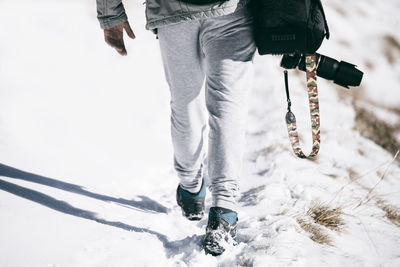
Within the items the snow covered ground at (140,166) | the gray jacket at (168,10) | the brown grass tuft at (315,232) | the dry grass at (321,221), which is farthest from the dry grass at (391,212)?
the gray jacket at (168,10)

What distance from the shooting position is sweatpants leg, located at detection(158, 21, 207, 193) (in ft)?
3.94

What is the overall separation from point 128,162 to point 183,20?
1.28 metres

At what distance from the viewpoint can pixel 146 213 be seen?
1.62 meters

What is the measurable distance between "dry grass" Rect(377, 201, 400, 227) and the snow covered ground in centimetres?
1

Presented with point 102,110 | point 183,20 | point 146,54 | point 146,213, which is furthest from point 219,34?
point 146,54

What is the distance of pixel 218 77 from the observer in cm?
116

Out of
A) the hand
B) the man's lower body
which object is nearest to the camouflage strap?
the man's lower body

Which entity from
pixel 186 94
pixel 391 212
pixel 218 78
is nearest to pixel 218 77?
pixel 218 78

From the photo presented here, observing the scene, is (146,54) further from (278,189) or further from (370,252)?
(370,252)

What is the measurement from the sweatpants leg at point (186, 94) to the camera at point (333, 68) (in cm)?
37

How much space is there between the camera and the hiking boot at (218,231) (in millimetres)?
1194

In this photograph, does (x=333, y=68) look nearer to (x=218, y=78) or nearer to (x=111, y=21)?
(x=218, y=78)

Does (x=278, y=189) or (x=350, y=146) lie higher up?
(x=278, y=189)

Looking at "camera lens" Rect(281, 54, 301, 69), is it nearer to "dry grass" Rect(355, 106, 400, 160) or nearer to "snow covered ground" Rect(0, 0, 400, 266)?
"snow covered ground" Rect(0, 0, 400, 266)
